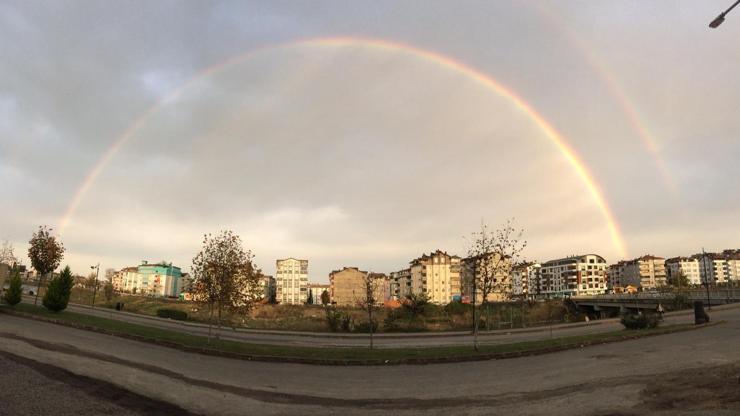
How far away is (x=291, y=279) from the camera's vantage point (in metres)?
178

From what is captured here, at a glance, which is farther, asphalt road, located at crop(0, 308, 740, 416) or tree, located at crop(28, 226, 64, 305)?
tree, located at crop(28, 226, 64, 305)

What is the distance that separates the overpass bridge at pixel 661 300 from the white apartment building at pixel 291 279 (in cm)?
9938

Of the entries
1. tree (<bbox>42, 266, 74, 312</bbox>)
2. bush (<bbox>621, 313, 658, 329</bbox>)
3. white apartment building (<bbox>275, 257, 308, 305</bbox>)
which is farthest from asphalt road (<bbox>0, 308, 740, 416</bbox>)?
white apartment building (<bbox>275, 257, 308, 305</bbox>)

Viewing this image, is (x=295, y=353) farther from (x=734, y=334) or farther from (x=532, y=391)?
(x=734, y=334)

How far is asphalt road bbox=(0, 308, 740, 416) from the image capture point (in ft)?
40.0

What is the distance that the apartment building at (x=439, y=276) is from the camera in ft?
590

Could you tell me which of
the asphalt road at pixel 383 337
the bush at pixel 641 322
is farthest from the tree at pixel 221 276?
the bush at pixel 641 322

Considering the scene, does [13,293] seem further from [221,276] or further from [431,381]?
[431,381]

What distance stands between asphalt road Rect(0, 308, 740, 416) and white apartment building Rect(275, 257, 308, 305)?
15441 centimetres

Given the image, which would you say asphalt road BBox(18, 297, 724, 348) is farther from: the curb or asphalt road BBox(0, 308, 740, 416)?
asphalt road BBox(0, 308, 740, 416)

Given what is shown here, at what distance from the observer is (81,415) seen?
35.9ft

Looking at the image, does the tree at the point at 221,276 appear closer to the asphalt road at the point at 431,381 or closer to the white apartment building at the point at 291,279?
the asphalt road at the point at 431,381

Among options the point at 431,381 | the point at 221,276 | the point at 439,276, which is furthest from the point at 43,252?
the point at 439,276

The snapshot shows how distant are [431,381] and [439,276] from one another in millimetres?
166985
